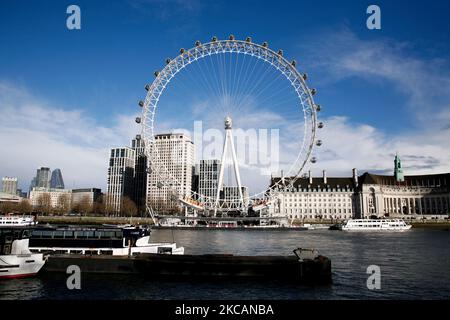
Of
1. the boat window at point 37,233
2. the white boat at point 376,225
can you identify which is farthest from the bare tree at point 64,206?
the boat window at point 37,233

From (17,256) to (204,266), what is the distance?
50.2 ft

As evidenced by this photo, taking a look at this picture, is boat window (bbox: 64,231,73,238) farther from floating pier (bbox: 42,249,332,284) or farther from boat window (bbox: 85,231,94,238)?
floating pier (bbox: 42,249,332,284)

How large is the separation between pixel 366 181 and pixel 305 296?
159974mm

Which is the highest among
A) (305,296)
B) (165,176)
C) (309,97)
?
(309,97)

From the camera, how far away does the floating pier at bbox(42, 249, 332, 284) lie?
29.2m

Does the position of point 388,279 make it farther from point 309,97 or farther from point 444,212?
point 444,212

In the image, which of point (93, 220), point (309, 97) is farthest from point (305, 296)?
point (93, 220)

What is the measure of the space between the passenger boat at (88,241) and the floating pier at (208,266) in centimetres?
174

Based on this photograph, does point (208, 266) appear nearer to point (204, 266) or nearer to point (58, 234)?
point (204, 266)

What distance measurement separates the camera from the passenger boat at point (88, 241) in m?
33.7

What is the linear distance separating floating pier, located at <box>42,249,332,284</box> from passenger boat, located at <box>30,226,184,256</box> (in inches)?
68.6

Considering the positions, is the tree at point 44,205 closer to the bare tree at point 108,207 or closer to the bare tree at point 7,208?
the bare tree at point 7,208

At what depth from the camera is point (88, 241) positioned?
33781mm
